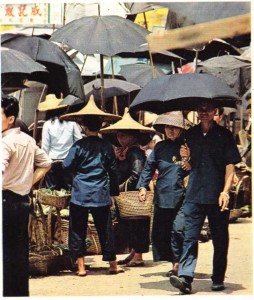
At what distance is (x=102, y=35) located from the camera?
8.84 meters

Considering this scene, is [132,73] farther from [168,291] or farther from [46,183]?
[168,291]

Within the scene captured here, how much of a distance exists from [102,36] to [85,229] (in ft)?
6.63

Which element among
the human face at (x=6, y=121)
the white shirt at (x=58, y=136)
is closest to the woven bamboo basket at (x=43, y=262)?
the human face at (x=6, y=121)

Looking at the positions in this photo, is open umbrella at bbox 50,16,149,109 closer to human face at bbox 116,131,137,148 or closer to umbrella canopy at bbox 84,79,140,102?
human face at bbox 116,131,137,148

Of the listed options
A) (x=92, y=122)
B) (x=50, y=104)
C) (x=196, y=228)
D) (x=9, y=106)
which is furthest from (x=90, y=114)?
(x=50, y=104)

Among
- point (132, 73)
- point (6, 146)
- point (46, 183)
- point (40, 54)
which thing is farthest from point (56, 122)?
point (6, 146)

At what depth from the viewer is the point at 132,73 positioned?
12.3 meters

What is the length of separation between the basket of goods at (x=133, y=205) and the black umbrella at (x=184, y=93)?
106 cm

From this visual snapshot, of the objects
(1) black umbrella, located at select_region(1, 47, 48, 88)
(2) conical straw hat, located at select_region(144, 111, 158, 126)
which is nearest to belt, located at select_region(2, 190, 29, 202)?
(1) black umbrella, located at select_region(1, 47, 48, 88)

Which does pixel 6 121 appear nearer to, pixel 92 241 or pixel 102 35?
pixel 102 35

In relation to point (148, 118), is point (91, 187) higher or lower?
lower

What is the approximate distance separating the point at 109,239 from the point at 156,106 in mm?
1397

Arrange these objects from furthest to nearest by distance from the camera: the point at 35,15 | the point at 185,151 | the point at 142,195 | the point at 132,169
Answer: the point at 35,15 → the point at 132,169 → the point at 142,195 → the point at 185,151

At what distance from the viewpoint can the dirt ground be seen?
24.4ft
